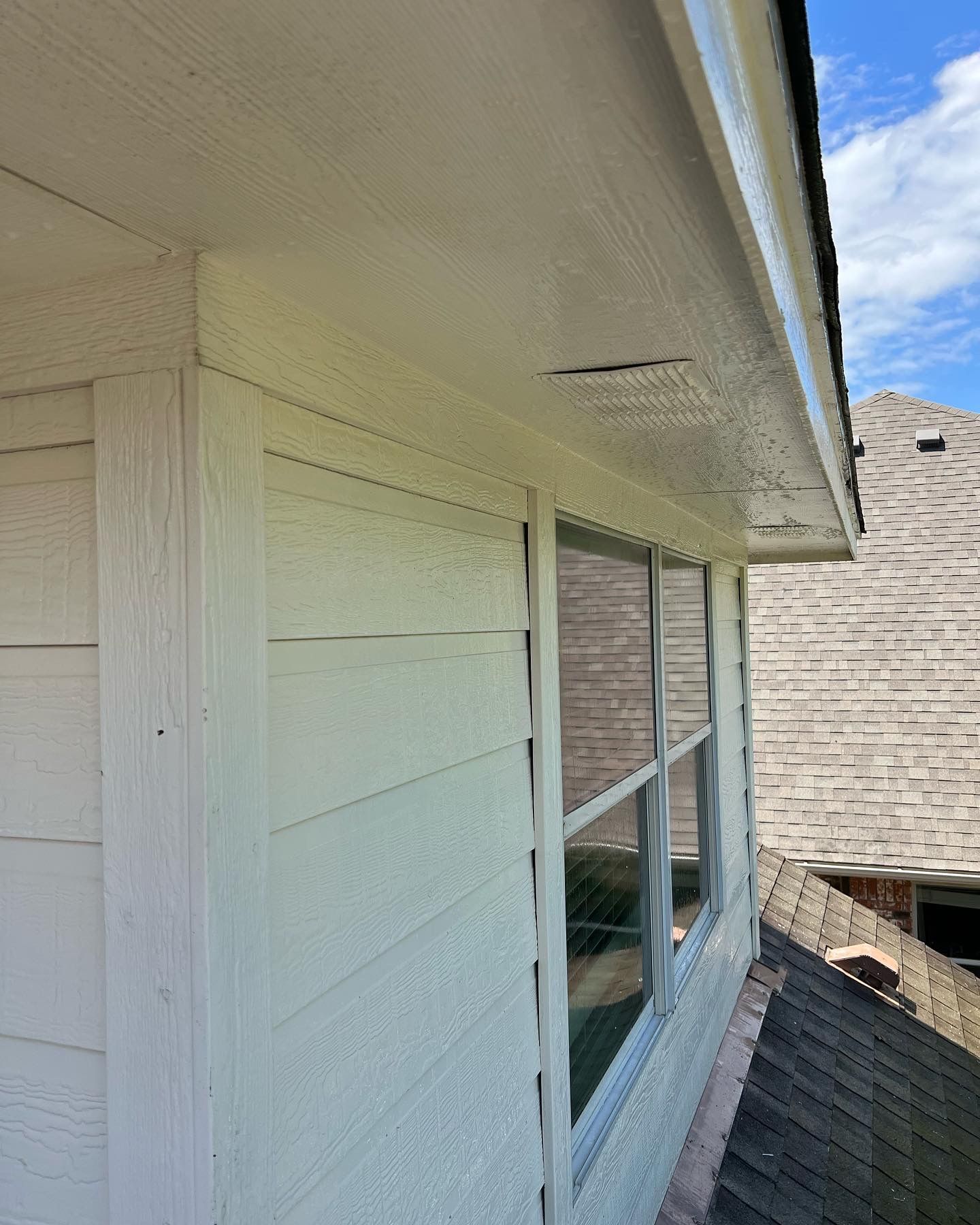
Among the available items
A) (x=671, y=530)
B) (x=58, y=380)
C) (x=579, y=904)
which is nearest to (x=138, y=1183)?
(x=58, y=380)

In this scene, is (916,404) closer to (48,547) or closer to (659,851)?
(659,851)

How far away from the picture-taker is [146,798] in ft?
2.89

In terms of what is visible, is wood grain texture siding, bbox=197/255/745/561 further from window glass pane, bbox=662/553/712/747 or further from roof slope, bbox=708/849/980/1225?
roof slope, bbox=708/849/980/1225

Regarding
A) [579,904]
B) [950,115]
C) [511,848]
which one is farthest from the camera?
[950,115]

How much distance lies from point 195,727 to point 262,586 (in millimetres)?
173

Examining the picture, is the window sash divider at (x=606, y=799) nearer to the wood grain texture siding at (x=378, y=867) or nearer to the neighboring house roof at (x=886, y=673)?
the wood grain texture siding at (x=378, y=867)

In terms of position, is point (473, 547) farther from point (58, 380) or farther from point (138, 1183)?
point (138, 1183)

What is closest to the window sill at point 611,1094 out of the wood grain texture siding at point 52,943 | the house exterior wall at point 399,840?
the house exterior wall at point 399,840

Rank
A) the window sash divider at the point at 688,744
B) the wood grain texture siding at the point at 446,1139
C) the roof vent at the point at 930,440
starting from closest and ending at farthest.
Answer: the wood grain texture siding at the point at 446,1139, the window sash divider at the point at 688,744, the roof vent at the point at 930,440

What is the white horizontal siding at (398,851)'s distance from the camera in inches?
40.5

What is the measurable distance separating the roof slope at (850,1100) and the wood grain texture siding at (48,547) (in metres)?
2.91

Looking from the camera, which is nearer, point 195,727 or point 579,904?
point 195,727

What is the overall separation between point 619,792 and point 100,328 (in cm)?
185

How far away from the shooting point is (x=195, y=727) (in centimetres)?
87
